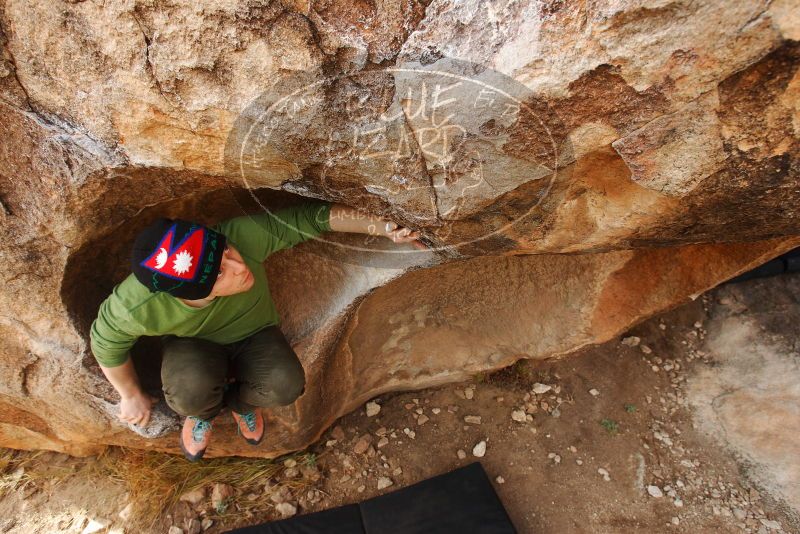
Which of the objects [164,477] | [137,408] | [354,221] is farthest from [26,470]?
[354,221]

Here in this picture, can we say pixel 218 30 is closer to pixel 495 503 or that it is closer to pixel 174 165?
pixel 174 165

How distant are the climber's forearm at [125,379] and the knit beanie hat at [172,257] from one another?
38cm

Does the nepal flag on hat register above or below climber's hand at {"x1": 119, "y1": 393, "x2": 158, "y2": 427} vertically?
above

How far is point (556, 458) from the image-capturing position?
215 cm

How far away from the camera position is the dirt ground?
2000mm

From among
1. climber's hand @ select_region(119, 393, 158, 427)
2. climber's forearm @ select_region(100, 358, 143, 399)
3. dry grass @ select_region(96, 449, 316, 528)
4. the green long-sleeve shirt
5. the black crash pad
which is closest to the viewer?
the green long-sleeve shirt

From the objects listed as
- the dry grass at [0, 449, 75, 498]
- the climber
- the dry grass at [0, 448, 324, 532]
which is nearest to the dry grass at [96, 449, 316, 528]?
the dry grass at [0, 448, 324, 532]

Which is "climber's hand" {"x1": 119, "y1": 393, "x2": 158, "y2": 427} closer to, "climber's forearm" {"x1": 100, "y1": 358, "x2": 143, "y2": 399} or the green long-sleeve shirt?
"climber's forearm" {"x1": 100, "y1": 358, "x2": 143, "y2": 399}

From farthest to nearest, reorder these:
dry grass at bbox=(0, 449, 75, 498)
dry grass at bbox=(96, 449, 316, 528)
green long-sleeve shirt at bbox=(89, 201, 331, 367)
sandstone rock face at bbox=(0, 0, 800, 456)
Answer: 1. dry grass at bbox=(0, 449, 75, 498)
2. dry grass at bbox=(96, 449, 316, 528)
3. green long-sleeve shirt at bbox=(89, 201, 331, 367)
4. sandstone rock face at bbox=(0, 0, 800, 456)

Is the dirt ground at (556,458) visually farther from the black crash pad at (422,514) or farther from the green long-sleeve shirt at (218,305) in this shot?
the green long-sleeve shirt at (218,305)

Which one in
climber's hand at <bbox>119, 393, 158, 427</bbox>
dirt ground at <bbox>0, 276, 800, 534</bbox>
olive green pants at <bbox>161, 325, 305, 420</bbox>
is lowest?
dirt ground at <bbox>0, 276, 800, 534</bbox>

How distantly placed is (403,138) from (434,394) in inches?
56.2

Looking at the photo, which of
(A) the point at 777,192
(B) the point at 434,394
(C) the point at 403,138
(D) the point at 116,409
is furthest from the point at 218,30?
(B) the point at 434,394

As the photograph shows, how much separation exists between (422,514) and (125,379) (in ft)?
3.56
